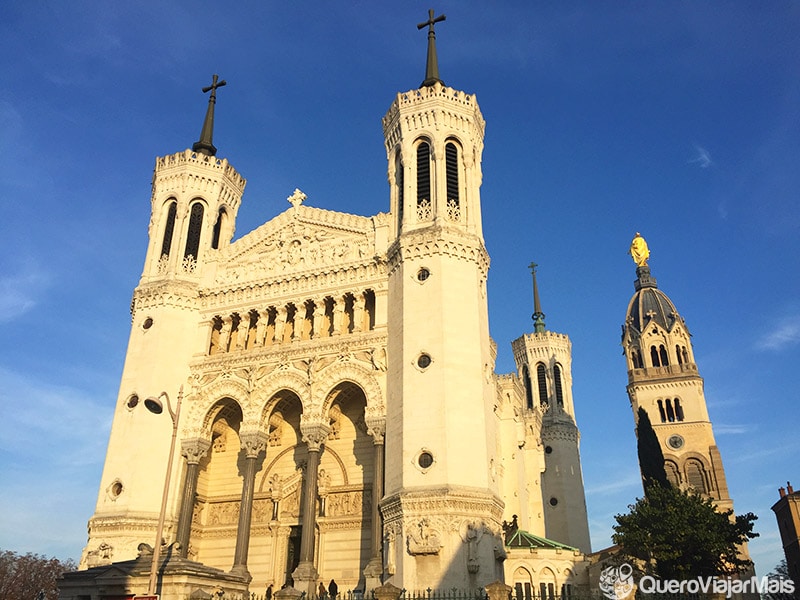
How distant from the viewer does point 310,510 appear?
2894 centimetres

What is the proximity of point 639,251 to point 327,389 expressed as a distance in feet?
244

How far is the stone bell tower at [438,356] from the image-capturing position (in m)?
25.7

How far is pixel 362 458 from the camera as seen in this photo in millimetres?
32438

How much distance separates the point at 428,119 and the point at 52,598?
2252 inches

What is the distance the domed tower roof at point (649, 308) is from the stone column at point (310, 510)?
6101 centimetres

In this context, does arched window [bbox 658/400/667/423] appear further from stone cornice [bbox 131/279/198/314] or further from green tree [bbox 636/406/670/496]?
stone cornice [bbox 131/279/198/314]

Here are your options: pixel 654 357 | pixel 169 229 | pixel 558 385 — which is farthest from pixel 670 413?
pixel 169 229

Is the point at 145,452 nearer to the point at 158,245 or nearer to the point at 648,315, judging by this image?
the point at 158,245

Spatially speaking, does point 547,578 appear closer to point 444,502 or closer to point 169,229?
point 444,502

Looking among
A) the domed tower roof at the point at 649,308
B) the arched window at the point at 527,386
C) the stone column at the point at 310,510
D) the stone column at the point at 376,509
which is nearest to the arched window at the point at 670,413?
the domed tower roof at the point at 649,308

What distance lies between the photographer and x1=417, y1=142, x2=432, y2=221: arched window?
→ 32844 millimetres

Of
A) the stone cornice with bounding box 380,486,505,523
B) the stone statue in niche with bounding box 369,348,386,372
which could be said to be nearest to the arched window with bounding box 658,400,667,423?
the stone statue in niche with bounding box 369,348,386,372

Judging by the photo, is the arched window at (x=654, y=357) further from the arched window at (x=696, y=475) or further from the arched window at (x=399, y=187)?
the arched window at (x=399, y=187)

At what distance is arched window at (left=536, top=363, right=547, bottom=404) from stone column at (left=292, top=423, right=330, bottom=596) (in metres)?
35.4
